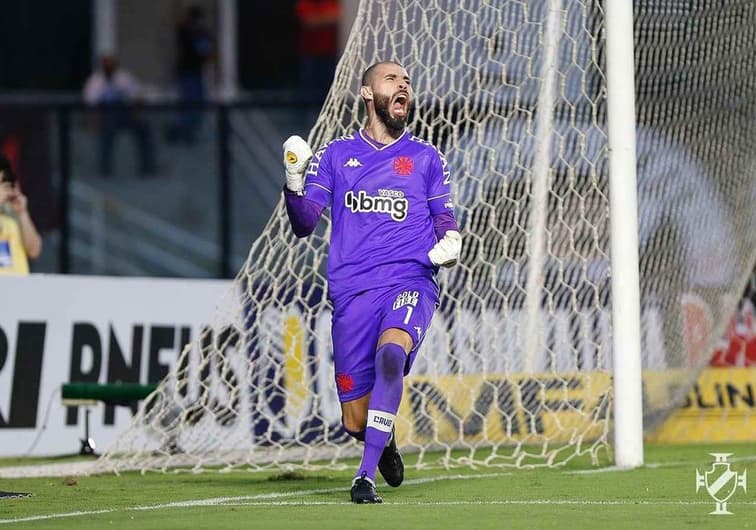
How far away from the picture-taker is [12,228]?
11562 millimetres

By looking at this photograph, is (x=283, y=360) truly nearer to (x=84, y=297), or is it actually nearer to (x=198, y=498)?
(x=84, y=297)

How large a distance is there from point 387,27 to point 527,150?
1.07m

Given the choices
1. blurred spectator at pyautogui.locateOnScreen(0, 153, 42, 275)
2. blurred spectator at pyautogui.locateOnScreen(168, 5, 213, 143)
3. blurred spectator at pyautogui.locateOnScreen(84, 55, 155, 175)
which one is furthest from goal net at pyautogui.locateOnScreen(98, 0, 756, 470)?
blurred spectator at pyautogui.locateOnScreen(168, 5, 213, 143)

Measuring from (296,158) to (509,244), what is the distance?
269cm

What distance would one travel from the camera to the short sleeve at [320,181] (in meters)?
8.01

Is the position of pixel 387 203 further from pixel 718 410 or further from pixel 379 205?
pixel 718 410

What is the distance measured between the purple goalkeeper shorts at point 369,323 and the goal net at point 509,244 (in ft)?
5.09

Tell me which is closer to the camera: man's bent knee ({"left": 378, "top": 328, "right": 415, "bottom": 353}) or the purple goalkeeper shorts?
man's bent knee ({"left": 378, "top": 328, "right": 415, "bottom": 353})

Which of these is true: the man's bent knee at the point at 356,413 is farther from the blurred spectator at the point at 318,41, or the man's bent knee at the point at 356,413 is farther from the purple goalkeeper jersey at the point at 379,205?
the blurred spectator at the point at 318,41

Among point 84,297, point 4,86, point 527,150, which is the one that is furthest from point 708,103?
point 4,86

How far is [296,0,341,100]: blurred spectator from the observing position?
62.3ft

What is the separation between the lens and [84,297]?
11.4 metres

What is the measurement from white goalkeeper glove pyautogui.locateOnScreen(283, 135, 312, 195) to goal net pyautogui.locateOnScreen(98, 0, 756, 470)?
66.7 inches

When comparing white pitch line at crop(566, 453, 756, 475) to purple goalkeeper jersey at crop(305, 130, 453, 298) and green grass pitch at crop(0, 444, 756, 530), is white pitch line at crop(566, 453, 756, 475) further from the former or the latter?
purple goalkeeper jersey at crop(305, 130, 453, 298)
